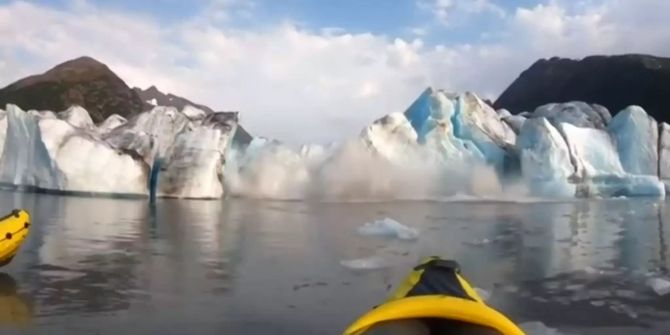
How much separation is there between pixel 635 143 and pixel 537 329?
26.6 m

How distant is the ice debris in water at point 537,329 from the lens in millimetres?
5062

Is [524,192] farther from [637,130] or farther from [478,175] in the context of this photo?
[637,130]

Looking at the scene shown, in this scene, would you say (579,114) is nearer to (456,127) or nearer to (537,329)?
(456,127)

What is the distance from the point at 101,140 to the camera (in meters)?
24.6

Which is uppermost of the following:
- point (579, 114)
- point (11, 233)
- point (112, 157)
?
point (579, 114)

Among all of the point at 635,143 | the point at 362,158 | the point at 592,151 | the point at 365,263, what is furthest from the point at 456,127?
the point at 365,263

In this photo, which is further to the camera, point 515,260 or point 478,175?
point 478,175

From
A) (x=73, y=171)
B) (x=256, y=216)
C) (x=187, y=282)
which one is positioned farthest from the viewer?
(x=73, y=171)

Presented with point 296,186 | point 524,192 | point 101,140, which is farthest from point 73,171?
point 524,192

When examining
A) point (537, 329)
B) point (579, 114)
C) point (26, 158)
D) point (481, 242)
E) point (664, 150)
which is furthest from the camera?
point (579, 114)

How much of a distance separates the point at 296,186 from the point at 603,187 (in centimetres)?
1298

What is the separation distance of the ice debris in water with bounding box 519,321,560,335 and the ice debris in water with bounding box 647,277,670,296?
2.41m

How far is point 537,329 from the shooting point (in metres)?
5.14

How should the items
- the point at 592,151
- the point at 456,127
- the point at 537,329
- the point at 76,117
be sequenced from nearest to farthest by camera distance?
the point at 537,329 → the point at 592,151 → the point at 456,127 → the point at 76,117
